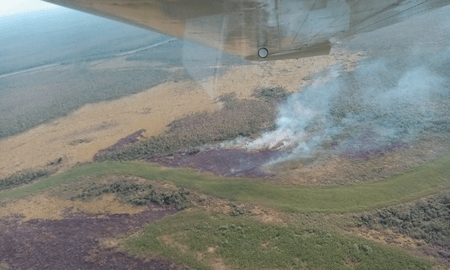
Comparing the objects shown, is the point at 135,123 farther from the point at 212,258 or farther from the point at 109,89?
the point at 212,258

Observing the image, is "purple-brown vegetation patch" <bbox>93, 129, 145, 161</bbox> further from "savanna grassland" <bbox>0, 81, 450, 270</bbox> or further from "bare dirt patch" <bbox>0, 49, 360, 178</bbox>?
"savanna grassland" <bbox>0, 81, 450, 270</bbox>

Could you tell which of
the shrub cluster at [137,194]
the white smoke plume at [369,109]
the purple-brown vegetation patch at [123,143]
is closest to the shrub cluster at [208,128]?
the purple-brown vegetation patch at [123,143]

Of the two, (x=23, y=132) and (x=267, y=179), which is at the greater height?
(x=23, y=132)

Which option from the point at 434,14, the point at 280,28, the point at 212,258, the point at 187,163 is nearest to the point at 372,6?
the point at 280,28

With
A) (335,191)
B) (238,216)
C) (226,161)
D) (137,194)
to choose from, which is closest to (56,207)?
(137,194)

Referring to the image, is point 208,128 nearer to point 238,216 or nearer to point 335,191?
point 238,216

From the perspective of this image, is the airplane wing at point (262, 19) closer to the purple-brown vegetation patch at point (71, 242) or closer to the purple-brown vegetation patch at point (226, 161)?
the purple-brown vegetation patch at point (71, 242)
